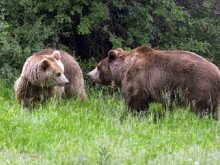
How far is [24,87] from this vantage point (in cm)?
757

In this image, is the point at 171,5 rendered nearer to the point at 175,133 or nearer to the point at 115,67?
the point at 115,67

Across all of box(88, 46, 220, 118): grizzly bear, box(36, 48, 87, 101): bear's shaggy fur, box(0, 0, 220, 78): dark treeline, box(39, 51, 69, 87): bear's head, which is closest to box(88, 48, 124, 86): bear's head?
box(88, 46, 220, 118): grizzly bear

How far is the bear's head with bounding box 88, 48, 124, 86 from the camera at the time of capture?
8062 mm

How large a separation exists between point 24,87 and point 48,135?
7.45 feet

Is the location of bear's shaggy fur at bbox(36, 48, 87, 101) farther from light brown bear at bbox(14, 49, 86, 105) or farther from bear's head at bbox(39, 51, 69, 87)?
bear's head at bbox(39, 51, 69, 87)

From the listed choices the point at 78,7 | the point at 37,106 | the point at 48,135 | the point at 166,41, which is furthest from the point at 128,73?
the point at 166,41

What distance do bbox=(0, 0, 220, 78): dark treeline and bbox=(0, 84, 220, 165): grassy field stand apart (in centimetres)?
302

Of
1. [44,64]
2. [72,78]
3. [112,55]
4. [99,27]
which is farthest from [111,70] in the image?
[99,27]

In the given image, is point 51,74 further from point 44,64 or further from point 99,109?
point 99,109

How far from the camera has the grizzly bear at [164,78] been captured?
6.58m

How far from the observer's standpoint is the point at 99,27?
35.3 feet

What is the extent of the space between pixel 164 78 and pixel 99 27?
4.16 meters

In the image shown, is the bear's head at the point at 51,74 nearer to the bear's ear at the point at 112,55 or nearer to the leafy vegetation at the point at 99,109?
the leafy vegetation at the point at 99,109

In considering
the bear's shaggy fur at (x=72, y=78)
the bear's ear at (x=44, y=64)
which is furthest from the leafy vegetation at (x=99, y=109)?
the bear's ear at (x=44, y=64)
